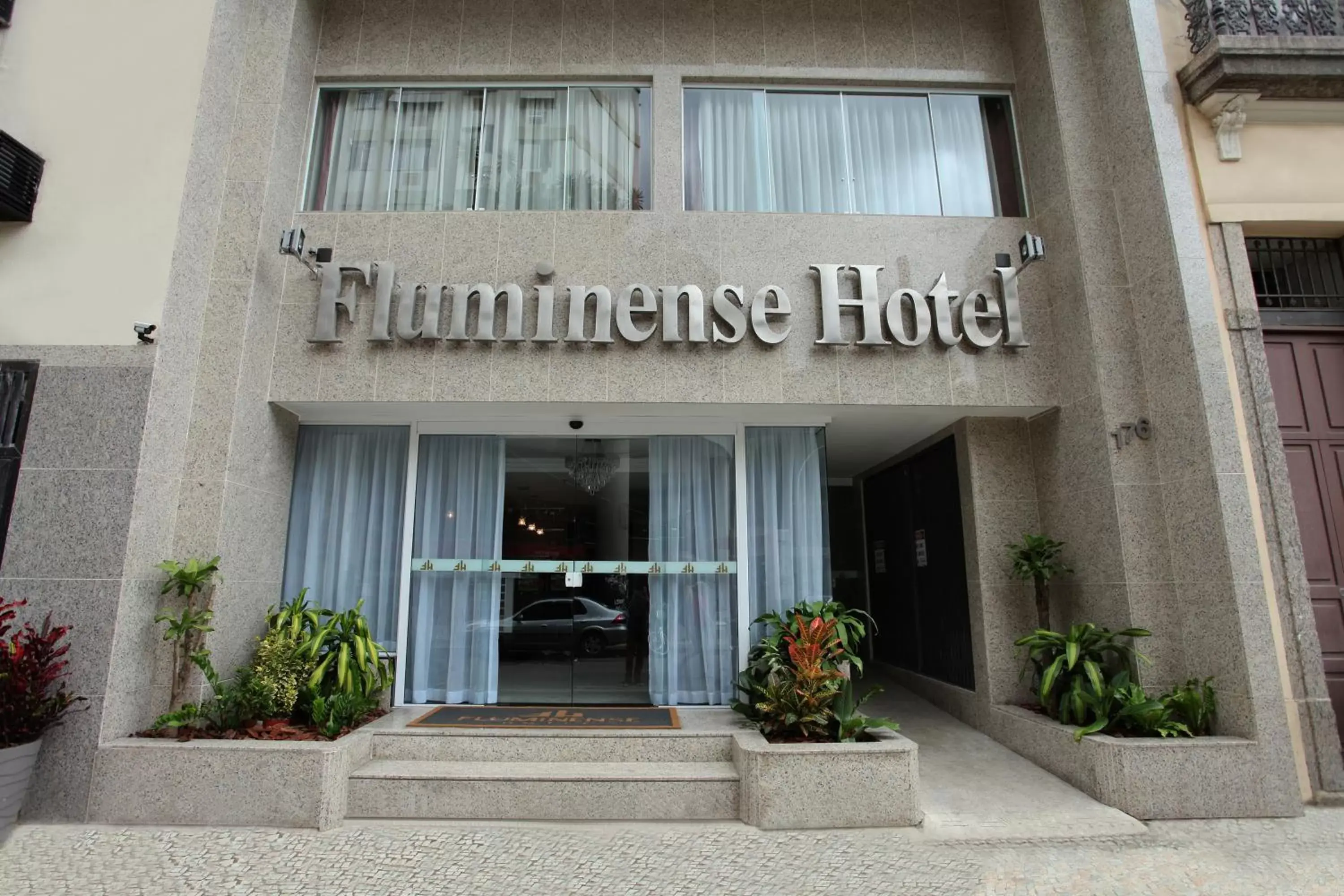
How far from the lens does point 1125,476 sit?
5.04m

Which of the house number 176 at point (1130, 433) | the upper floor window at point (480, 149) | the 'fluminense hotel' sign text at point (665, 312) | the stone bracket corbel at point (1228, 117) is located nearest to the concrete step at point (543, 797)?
the 'fluminense hotel' sign text at point (665, 312)

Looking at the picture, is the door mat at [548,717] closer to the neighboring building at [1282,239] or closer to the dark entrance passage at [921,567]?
the dark entrance passage at [921,567]

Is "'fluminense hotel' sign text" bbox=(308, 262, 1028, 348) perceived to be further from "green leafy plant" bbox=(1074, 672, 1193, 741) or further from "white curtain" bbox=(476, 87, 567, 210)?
"green leafy plant" bbox=(1074, 672, 1193, 741)

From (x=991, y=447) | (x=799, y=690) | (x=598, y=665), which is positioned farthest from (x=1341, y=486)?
(x=598, y=665)

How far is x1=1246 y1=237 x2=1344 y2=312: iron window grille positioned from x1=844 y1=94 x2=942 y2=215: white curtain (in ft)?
8.94

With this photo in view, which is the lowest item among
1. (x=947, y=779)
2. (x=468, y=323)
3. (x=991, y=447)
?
(x=947, y=779)

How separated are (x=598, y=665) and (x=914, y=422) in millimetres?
3773

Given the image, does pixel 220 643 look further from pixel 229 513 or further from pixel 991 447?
pixel 991 447

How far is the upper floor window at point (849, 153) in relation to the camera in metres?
6.18

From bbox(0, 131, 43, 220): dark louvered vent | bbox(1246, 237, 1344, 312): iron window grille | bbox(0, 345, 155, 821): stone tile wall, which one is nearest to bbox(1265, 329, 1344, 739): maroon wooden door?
bbox(1246, 237, 1344, 312): iron window grille

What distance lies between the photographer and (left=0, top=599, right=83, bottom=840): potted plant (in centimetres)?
388

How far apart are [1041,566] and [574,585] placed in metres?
4.02

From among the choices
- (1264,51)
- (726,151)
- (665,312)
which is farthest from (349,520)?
(1264,51)

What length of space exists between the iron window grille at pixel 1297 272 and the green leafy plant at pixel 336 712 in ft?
26.5
